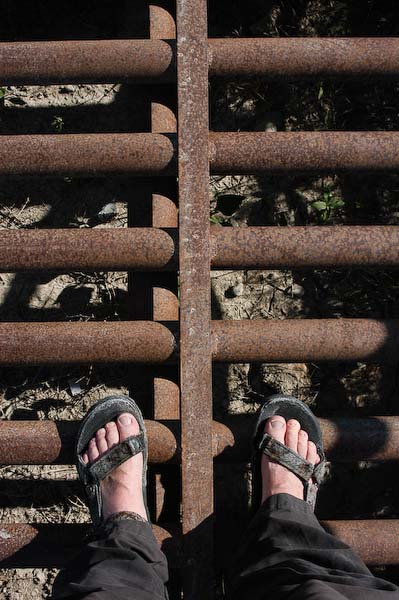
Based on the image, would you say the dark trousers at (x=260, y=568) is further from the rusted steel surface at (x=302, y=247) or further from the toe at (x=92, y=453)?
the rusted steel surface at (x=302, y=247)

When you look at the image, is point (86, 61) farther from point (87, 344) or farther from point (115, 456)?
point (115, 456)

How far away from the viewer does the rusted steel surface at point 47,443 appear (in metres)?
1.71

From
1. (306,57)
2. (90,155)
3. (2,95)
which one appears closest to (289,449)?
(90,155)

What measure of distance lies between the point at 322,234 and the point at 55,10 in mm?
1304

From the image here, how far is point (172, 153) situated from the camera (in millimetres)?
1751

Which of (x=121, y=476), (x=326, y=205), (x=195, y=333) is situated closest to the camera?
(x=195, y=333)

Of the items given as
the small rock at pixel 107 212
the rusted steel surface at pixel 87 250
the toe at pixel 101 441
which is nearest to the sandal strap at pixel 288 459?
the toe at pixel 101 441

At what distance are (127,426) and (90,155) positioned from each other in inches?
29.9

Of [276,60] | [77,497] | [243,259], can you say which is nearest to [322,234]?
[243,259]

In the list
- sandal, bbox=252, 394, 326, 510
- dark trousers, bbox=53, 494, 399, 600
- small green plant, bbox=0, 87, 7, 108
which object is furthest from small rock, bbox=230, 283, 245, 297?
small green plant, bbox=0, 87, 7, 108

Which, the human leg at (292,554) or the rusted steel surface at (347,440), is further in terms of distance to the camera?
the rusted steel surface at (347,440)

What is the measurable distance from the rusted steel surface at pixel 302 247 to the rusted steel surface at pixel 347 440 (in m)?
0.44

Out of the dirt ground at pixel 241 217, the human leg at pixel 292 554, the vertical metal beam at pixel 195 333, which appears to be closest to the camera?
the human leg at pixel 292 554

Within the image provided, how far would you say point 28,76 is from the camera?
180cm
